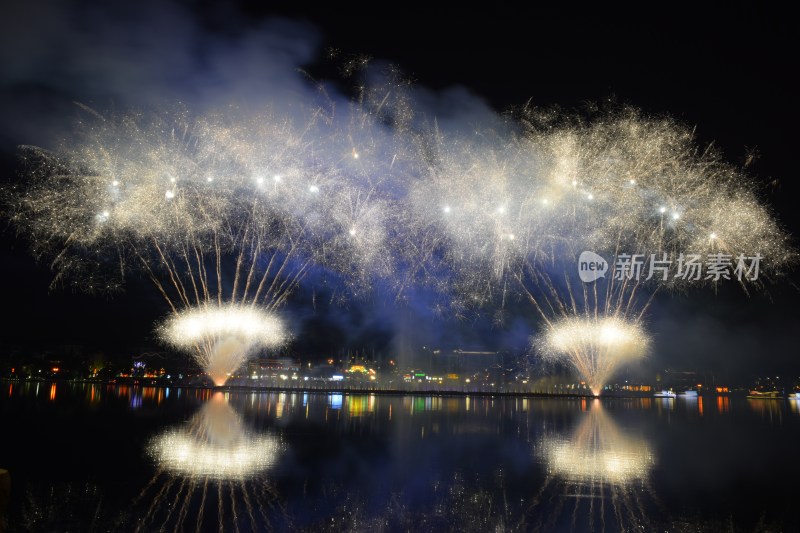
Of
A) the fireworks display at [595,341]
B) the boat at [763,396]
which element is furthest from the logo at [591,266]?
the boat at [763,396]

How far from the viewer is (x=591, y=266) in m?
23.1

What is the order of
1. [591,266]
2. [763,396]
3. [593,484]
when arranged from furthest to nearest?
[763,396] → [591,266] → [593,484]

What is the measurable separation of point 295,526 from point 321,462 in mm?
4295

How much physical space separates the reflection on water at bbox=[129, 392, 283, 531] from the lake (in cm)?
4

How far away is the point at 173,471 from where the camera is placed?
968cm

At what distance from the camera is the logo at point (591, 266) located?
73.7 feet

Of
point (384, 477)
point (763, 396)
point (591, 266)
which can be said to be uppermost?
point (591, 266)

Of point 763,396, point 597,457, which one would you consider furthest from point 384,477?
point 763,396

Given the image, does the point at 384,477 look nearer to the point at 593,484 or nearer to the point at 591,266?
the point at 593,484

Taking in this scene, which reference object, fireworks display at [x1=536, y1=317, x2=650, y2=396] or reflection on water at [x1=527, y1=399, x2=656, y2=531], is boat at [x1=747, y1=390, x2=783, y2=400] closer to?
fireworks display at [x1=536, y1=317, x2=650, y2=396]

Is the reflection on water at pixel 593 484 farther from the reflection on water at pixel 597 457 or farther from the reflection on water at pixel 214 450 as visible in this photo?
the reflection on water at pixel 214 450

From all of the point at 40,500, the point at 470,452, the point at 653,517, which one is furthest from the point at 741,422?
the point at 40,500

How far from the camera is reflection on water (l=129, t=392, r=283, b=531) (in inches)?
271

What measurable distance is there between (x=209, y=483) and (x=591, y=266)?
18.1 metres
